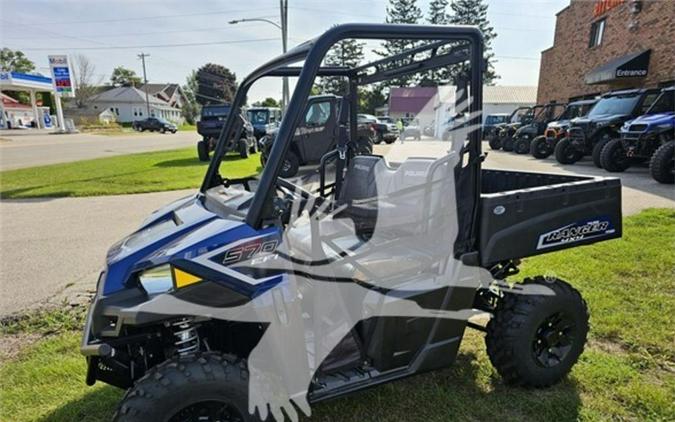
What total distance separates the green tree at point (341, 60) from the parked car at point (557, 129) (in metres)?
12.4

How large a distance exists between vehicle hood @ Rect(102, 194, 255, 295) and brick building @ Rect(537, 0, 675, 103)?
17482mm

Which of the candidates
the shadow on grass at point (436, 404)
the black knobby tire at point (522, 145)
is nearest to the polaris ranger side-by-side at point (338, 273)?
the shadow on grass at point (436, 404)

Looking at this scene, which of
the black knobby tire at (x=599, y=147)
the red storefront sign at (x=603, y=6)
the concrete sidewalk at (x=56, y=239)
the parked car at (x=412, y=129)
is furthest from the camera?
the red storefront sign at (x=603, y=6)

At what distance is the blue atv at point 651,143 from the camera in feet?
29.0

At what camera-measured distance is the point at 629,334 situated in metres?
3.17

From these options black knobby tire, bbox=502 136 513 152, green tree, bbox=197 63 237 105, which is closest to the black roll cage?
black knobby tire, bbox=502 136 513 152

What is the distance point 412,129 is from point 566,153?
39.1 feet

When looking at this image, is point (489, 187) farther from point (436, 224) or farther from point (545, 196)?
point (436, 224)

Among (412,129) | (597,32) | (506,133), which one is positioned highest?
(597,32)

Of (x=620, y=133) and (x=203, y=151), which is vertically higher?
(x=620, y=133)

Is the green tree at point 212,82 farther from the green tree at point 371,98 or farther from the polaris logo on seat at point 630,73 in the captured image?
the green tree at point 371,98

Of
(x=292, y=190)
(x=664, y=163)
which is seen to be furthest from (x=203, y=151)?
(x=292, y=190)

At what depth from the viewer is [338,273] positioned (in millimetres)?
2271

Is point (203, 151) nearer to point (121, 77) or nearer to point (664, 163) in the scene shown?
point (664, 163)
